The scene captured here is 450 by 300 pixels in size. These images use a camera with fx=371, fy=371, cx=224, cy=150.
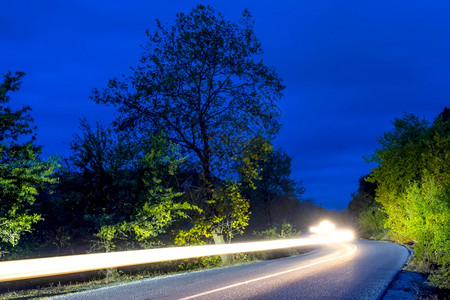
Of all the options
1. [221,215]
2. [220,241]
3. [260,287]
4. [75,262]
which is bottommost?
[260,287]

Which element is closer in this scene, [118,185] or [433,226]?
[433,226]

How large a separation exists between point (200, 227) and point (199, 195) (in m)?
1.74

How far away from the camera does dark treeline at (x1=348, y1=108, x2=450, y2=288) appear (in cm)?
1152

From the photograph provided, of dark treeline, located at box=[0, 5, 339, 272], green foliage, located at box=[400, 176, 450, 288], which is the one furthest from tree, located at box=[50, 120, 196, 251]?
green foliage, located at box=[400, 176, 450, 288]

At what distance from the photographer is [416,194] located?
1418 cm

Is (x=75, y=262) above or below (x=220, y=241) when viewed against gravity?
above

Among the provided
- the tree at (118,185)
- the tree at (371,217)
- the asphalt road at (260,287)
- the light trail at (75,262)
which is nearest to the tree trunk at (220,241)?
the tree at (118,185)

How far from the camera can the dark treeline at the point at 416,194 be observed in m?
11.5


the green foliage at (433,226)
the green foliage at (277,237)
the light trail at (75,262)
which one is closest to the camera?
the light trail at (75,262)

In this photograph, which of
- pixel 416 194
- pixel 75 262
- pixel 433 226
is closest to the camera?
pixel 75 262

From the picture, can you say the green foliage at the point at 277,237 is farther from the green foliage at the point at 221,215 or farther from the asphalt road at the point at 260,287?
the asphalt road at the point at 260,287

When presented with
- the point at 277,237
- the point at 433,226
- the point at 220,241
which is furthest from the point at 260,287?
the point at 277,237

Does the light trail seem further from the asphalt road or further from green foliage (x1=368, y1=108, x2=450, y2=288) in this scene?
green foliage (x1=368, y1=108, x2=450, y2=288)

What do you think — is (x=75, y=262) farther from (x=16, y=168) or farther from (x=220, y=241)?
(x=220, y=241)
